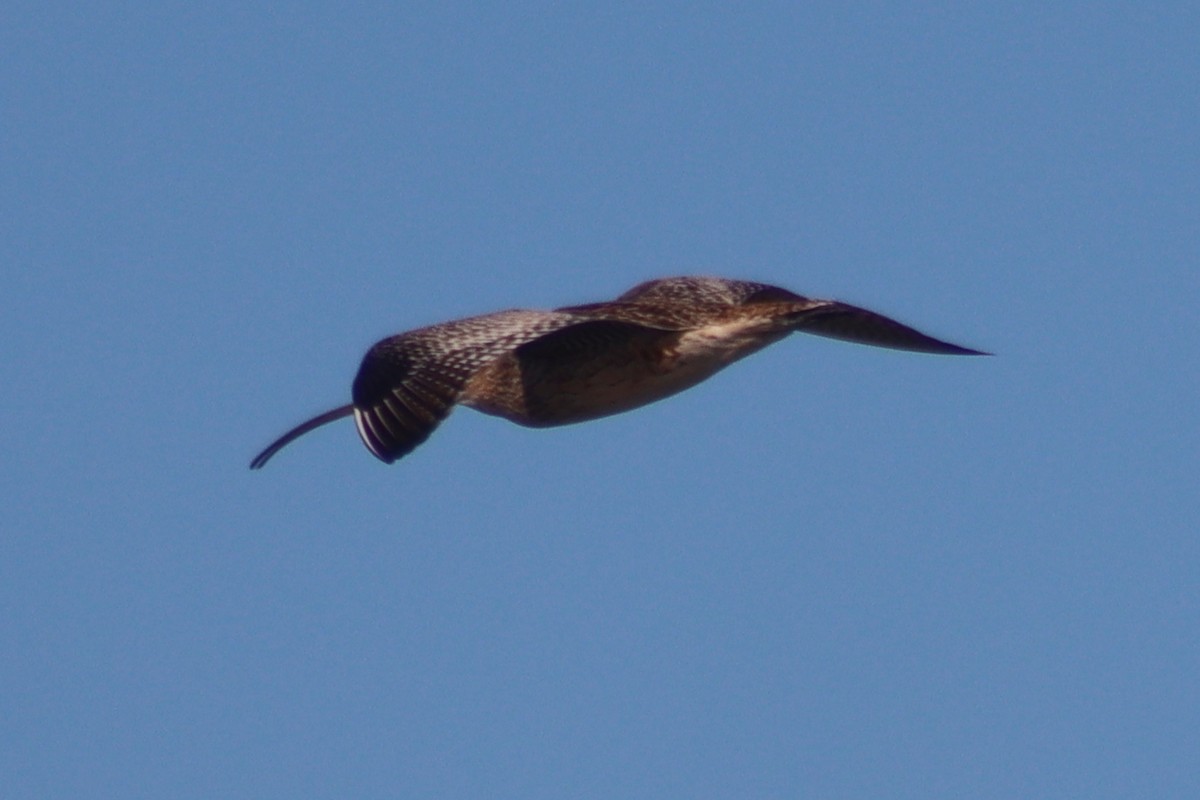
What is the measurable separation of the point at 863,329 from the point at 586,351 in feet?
5.48

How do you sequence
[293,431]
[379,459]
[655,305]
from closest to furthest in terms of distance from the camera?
[379,459], [655,305], [293,431]

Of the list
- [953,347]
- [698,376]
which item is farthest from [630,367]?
[953,347]

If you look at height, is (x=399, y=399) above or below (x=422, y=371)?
below

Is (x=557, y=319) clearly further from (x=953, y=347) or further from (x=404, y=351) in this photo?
(x=953, y=347)

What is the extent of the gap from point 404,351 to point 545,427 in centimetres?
151

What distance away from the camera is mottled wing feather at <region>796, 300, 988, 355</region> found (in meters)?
19.7

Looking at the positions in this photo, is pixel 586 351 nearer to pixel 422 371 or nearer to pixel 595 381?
pixel 595 381

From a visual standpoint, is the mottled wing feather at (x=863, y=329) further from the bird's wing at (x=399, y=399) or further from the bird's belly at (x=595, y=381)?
the bird's wing at (x=399, y=399)

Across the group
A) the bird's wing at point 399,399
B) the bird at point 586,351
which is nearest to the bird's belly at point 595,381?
the bird at point 586,351

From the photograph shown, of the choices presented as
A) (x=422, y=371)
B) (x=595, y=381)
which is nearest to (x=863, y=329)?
(x=595, y=381)

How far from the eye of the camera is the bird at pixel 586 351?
1892cm

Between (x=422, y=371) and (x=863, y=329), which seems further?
(x=863, y=329)

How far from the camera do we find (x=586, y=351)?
782 inches

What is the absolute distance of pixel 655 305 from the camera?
67.7 feet
